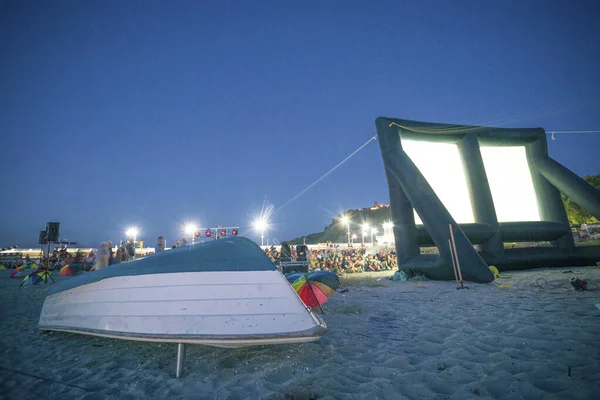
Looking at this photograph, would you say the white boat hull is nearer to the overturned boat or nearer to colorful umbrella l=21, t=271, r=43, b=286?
the overturned boat

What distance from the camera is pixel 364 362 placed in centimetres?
307

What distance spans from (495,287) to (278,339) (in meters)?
7.33

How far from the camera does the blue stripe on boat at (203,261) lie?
312cm

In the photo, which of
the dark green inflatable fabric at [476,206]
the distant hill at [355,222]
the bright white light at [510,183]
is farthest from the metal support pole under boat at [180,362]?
the distant hill at [355,222]

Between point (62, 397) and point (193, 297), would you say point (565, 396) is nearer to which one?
point (193, 297)

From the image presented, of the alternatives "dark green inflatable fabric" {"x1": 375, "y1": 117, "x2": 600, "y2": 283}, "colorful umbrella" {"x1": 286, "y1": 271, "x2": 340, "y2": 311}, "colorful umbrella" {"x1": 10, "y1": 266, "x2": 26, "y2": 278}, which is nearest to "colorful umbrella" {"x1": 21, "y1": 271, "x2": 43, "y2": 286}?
"colorful umbrella" {"x1": 10, "y1": 266, "x2": 26, "y2": 278}

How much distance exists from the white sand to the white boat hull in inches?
16.5

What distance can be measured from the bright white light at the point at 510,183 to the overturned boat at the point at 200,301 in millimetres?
12806

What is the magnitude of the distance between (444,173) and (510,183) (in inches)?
150

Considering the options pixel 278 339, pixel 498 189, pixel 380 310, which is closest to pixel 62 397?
pixel 278 339

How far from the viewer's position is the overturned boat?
106 inches

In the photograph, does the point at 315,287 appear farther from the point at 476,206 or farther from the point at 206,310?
the point at 476,206

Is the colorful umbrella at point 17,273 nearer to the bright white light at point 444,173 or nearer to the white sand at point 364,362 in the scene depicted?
the white sand at point 364,362

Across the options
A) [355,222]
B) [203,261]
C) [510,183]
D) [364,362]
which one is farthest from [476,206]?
[355,222]
